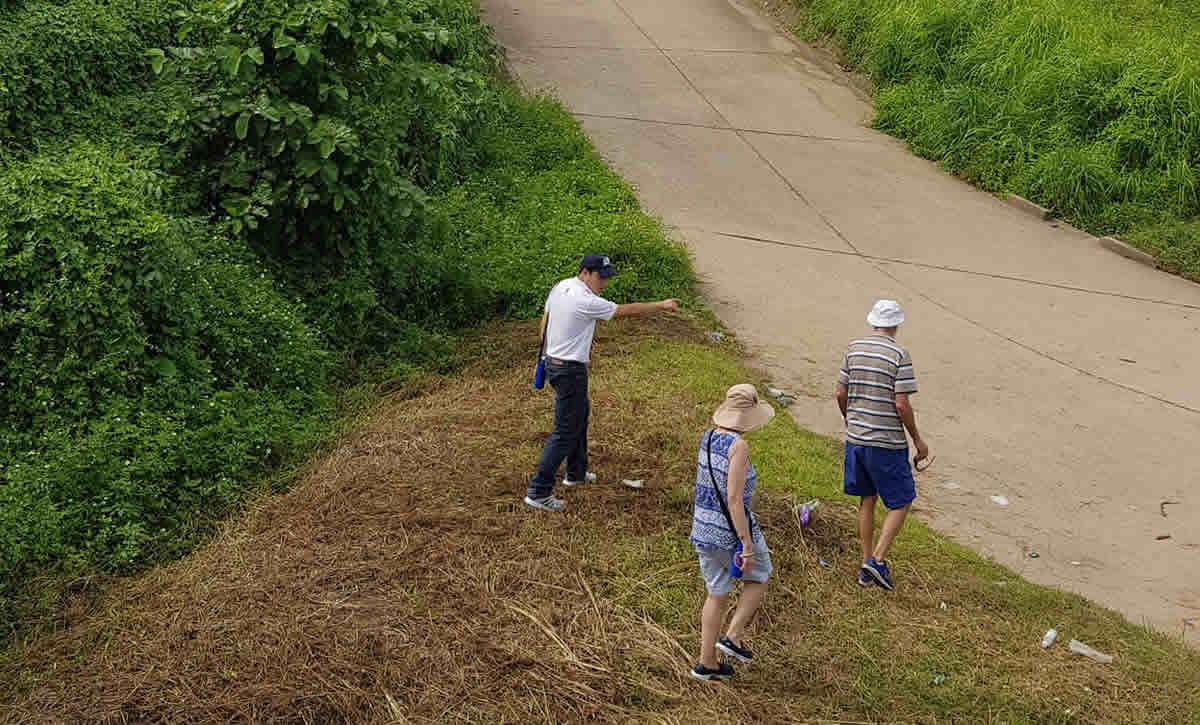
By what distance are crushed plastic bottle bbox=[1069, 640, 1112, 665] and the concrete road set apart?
0.92 m

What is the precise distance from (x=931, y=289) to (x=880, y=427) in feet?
18.6

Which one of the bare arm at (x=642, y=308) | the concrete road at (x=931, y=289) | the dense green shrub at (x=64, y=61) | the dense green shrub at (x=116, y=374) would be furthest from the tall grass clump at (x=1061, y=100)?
the dense green shrub at (x=64, y=61)

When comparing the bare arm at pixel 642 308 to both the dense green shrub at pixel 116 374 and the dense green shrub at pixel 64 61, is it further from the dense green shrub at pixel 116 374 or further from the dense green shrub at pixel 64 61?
the dense green shrub at pixel 64 61

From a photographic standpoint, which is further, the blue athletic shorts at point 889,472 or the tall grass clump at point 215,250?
the tall grass clump at point 215,250

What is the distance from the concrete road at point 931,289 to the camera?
8.14 metres

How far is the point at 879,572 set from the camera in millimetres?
6633

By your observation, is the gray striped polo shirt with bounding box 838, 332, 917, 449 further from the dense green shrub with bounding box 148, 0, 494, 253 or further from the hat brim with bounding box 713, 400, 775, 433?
the dense green shrub with bounding box 148, 0, 494, 253

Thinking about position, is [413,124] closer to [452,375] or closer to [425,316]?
[425,316]

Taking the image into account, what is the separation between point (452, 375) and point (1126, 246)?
8.21 m

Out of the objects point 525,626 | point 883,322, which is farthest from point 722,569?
point 883,322

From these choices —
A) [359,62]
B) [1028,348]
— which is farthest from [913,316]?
[359,62]

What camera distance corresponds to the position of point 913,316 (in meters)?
11.2

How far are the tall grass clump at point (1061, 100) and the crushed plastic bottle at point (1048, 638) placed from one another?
7857 millimetres

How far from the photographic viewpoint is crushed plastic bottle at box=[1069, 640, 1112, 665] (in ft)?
20.4
